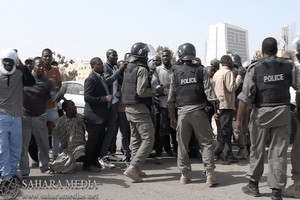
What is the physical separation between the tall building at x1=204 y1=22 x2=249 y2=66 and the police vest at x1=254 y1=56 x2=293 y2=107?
10397mm

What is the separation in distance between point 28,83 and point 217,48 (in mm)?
11162

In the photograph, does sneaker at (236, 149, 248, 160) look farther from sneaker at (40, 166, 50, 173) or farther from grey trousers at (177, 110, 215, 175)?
sneaker at (40, 166, 50, 173)

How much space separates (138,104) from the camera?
571 cm

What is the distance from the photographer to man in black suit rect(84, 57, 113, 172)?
6.16 meters

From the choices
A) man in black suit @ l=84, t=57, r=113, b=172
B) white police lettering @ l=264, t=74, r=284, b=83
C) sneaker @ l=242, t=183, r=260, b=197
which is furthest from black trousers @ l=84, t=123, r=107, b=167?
white police lettering @ l=264, t=74, r=284, b=83

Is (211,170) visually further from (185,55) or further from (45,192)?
(45,192)

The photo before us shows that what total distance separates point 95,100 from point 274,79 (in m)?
2.91

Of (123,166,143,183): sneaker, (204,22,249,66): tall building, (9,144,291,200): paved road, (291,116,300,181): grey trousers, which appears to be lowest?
(9,144,291,200): paved road

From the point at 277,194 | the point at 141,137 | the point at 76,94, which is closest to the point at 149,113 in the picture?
the point at 141,137

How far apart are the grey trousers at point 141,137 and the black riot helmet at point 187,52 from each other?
1.06m

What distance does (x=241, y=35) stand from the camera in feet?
54.2

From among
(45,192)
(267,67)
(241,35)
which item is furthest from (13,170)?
(241,35)

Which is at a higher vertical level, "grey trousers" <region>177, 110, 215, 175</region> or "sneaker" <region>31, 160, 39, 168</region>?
"grey trousers" <region>177, 110, 215, 175</region>

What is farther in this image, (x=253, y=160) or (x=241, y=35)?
(x=241, y=35)
